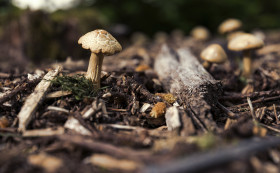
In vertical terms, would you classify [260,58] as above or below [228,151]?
above

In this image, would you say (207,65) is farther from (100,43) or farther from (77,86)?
(77,86)

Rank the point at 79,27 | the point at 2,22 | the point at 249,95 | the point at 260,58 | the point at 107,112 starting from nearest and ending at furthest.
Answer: the point at 107,112 → the point at 249,95 → the point at 260,58 → the point at 79,27 → the point at 2,22

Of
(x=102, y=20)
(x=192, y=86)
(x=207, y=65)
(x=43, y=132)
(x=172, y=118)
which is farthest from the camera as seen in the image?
(x=102, y=20)

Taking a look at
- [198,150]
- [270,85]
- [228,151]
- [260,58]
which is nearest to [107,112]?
[198,150]

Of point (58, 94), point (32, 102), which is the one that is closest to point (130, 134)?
point (58, 94)

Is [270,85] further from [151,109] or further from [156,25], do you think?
[156,25]

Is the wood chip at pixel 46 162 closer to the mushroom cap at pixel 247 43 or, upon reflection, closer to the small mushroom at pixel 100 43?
the small mushroom at pixel 100 43
